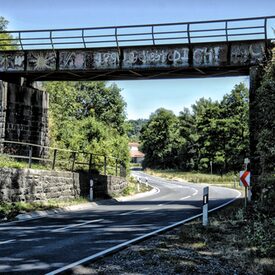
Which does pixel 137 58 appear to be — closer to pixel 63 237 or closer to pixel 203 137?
pixel 63 237

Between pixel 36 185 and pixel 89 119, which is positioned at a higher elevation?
pixel 89 119

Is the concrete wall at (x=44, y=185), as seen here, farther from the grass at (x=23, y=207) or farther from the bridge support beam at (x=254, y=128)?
the bridge support beam at (x=254, y=128)

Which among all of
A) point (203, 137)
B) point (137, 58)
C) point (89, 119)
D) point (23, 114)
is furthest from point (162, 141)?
point (137, 58)

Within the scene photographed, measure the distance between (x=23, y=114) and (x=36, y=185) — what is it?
4984 mm

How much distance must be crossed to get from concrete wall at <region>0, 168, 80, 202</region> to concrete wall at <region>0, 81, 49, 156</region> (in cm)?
287

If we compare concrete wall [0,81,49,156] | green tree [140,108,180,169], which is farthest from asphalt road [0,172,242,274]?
green tree [140,108,180,169]

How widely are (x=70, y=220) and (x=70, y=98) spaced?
4329cm

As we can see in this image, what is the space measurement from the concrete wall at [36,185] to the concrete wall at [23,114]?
2.87 metres

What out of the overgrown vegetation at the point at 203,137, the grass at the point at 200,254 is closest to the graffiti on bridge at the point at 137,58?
the grass at the point at 200,254

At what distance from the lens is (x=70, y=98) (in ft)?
180

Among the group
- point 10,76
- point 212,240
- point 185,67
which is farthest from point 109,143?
point 212,240

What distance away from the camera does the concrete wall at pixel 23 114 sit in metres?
19.1

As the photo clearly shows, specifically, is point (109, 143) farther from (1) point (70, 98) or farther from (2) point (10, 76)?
(1) point (70, 98)

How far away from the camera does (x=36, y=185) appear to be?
1636 cm
